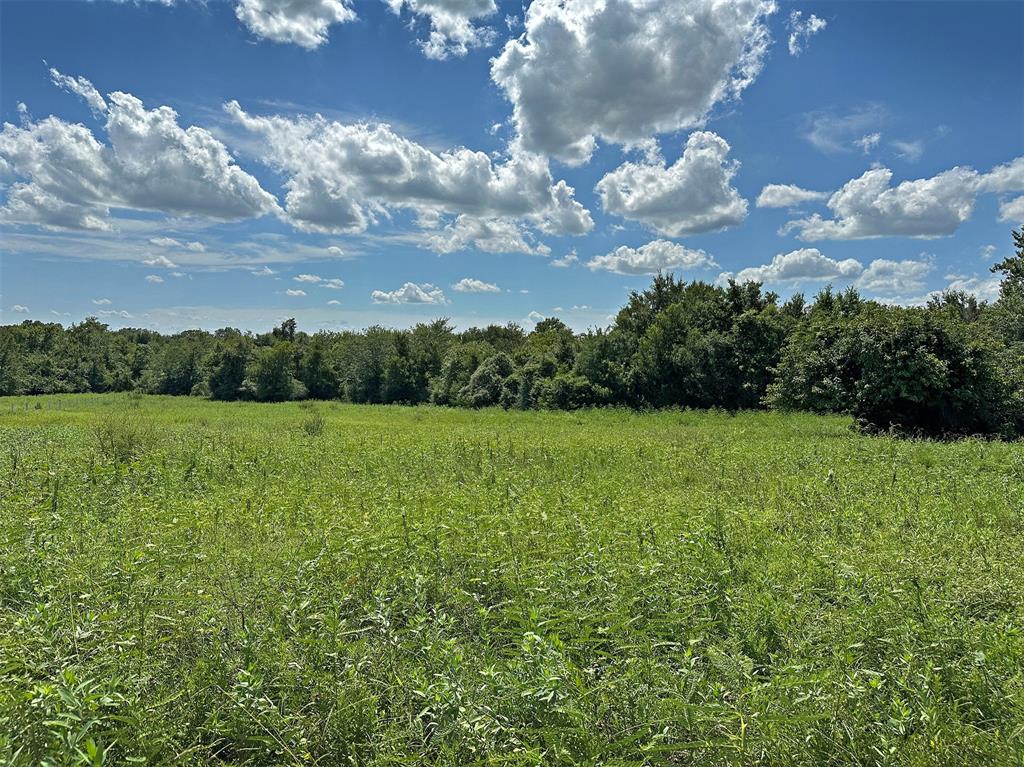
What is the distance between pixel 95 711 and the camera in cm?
276

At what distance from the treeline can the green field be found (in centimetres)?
909

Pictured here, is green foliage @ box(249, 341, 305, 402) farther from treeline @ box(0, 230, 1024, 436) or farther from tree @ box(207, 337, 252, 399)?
tree @ box(207, 337, 252, 399)

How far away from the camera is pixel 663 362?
29547 mm

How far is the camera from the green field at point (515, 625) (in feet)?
9.32

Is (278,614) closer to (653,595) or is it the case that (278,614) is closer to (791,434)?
(653,595)

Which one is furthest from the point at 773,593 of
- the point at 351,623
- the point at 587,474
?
the point at 587,474

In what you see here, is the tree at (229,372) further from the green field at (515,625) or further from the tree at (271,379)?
the green field at (515,625)

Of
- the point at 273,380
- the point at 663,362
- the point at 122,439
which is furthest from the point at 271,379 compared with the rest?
the point at 122,439

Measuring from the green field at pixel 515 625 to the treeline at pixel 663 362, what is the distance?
29.8 feet

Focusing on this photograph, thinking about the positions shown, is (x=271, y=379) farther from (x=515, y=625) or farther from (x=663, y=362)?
(x=515, y=625)

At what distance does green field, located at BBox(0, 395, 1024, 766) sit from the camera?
9.32ft

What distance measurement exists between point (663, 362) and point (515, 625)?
26.6 m

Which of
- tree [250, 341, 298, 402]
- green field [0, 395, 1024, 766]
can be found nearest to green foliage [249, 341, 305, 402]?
tree [250, 341, 298, 402]

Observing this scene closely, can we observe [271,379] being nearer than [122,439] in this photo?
No
